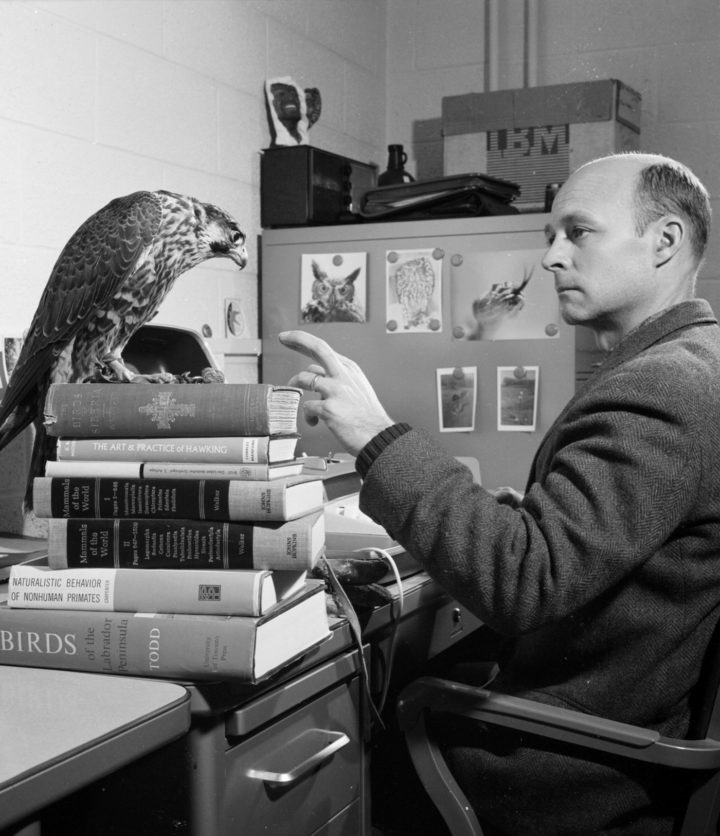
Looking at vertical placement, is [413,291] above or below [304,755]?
above

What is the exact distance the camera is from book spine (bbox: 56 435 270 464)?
1111 millimetres

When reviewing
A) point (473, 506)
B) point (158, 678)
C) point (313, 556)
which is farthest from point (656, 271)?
point (158, 678)

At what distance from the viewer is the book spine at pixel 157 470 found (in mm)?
1105

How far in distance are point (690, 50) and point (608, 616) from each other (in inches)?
94.0

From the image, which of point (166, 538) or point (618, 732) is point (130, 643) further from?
point (618, 732)

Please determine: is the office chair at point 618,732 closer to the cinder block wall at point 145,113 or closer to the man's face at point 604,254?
the man's face at point 604,254

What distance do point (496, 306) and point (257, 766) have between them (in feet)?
5.00

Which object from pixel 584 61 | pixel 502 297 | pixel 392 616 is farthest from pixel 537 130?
pixel 392 616

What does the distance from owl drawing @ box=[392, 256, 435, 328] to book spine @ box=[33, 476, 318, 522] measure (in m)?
1.46

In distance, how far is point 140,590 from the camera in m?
1.09

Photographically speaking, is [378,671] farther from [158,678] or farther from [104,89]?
[104,89]

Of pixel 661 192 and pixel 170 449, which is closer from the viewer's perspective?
pixel 170 449

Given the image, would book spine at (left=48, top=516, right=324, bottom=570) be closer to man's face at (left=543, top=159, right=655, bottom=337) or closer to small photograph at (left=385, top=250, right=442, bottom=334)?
man's face at (left=543, top=159, right=655, bottom=337)

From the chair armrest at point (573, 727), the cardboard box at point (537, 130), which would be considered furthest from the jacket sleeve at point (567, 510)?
the cardboard box at point (537, 130)
